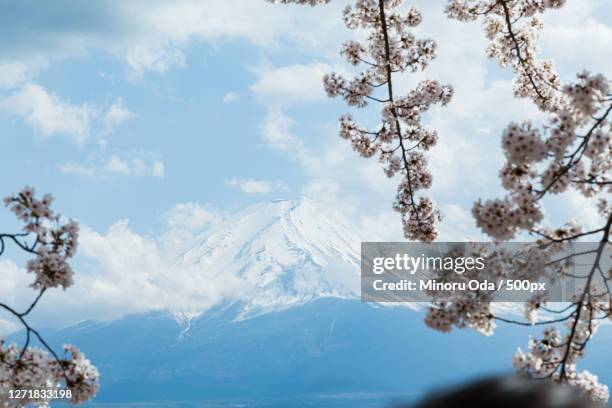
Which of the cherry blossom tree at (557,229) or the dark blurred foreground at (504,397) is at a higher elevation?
the cherry blossom tree at (557,229)

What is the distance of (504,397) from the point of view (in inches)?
39.5

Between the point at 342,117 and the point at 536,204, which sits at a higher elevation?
the point at 342,117

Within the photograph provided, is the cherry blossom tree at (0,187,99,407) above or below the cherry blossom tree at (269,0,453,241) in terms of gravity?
below

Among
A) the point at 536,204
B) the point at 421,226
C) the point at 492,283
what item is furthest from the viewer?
the point at 421,226

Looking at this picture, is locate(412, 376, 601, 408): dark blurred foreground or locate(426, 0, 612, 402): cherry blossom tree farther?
locate(426, 0, 612, 402): cherry blossom tree

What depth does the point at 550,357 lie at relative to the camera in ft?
23.3

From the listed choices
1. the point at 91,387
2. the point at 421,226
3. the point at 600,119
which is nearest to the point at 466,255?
the point at 600,119

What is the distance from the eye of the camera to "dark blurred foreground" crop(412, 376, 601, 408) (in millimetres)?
988

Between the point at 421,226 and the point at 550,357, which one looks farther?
the point at 421,226

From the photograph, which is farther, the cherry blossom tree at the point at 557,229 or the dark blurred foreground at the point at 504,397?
the cherry blossom tree at the point at 557,229

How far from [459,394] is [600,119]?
20.9 feet

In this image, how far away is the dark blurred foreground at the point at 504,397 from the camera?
0.99 m

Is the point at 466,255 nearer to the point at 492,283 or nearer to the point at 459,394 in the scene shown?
the point at 492,283

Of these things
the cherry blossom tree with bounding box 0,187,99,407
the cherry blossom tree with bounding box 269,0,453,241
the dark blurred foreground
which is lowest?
the dark blurred foreground
